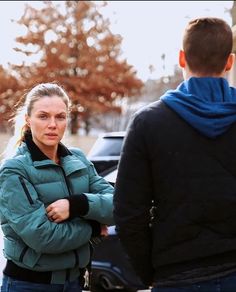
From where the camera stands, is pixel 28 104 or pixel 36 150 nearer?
pixel 36 150

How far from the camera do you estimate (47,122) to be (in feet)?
9.96

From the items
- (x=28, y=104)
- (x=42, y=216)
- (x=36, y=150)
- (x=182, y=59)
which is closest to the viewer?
(x=182, y=59)

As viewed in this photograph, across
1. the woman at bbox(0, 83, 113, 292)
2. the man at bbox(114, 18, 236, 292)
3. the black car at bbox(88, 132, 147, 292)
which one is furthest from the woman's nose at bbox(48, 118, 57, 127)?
the black car at bbox(88, 132, 147, 292)

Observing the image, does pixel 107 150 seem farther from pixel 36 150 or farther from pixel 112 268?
pixel 36 150

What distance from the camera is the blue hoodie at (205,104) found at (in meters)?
2.31

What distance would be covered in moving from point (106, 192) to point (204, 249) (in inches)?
37.3

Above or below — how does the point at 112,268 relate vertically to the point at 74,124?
above

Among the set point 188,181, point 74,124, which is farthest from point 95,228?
point 74,124

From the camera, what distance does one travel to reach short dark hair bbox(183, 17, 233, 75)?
7.71ft

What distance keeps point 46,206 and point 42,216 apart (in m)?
0.10

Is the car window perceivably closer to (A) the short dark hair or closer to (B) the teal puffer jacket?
(B) the teal puffer jacket

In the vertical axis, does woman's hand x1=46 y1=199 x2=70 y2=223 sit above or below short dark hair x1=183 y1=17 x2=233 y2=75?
below

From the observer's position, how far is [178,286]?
230cm

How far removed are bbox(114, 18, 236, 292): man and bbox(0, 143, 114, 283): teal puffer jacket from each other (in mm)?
537
